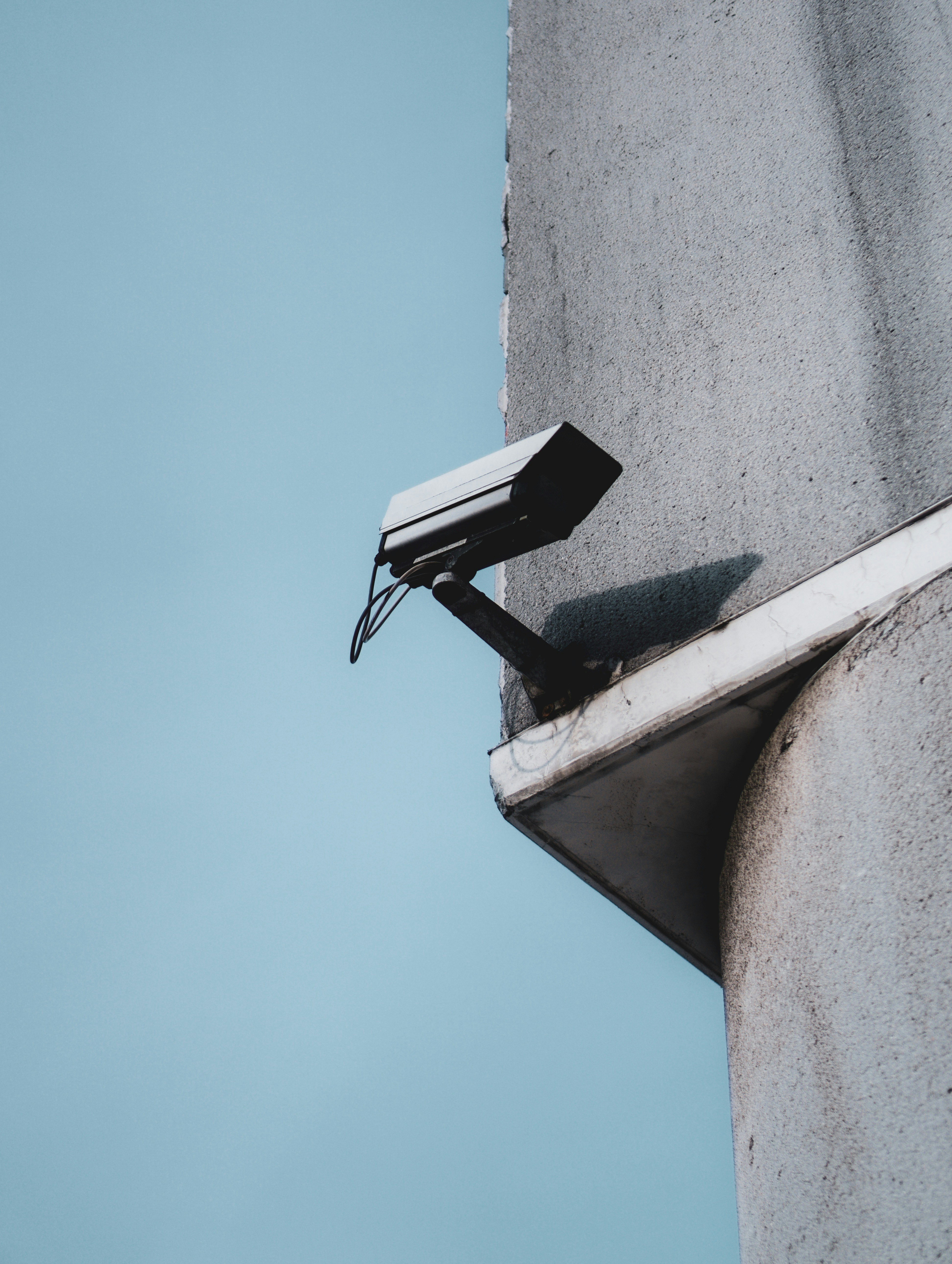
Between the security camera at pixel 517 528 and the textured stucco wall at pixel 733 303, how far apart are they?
121mm

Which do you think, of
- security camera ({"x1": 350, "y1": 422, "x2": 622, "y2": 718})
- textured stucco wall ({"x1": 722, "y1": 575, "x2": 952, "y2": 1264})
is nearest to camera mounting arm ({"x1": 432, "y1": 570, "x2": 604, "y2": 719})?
security camera ({"x1": 350, "y1": 422, "x2": 622, "y2": 718})

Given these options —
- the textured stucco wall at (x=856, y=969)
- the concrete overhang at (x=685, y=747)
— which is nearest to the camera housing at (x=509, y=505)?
the concrete overhang at (x=685, y=747)

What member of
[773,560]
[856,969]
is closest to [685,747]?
[773,560]

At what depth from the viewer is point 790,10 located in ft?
11.3

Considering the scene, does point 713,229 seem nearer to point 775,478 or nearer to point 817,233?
point 817,233

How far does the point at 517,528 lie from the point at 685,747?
2.10 ft

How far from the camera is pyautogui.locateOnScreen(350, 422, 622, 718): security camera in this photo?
264cm

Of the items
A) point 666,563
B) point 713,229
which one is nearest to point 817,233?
point 713,229

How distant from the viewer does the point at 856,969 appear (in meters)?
1.84

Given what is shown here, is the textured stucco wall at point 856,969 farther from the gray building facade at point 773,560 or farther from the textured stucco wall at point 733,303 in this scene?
the textured stucco wall at point 733,303

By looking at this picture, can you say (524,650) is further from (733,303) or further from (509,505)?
(733,303)

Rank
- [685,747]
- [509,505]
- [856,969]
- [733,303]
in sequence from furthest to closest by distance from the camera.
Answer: [733,303] → [509,505] → [685,747] → [856,969]

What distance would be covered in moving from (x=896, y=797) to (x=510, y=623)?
106cm

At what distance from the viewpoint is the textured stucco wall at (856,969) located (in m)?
1.68
